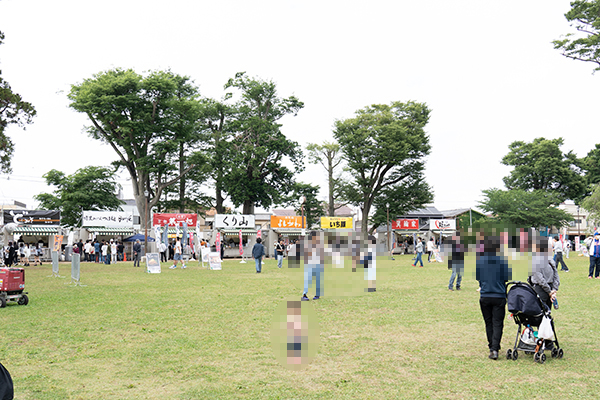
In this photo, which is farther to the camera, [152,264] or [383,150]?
[383,150]

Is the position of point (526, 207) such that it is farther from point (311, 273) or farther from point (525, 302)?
point (311, 273)

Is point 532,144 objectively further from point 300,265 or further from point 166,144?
point 300,265

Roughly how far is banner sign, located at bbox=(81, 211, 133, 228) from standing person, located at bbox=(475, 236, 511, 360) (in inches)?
1655

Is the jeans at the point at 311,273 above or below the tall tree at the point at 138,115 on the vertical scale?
below

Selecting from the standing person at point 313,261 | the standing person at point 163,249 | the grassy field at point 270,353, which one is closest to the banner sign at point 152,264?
the standing person at point 163,249

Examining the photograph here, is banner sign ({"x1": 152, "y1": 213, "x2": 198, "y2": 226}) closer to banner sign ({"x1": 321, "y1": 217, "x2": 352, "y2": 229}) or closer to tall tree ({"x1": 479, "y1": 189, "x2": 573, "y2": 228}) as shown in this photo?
banner sign ({"x1": 321, "y1": 217, "x2": 352, "y2": 229})

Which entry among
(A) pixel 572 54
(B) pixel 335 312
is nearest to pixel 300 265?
(B) pixel 335 312

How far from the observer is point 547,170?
65.1 m

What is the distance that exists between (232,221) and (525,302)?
40209 millimetres

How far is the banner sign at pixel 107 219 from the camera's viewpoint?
42844mm

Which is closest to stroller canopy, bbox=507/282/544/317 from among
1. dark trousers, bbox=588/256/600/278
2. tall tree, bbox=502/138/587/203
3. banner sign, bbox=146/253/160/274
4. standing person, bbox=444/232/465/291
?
standing person, bbox=444/232/465/291

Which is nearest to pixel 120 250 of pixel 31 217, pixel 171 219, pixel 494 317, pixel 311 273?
pixel 171 219

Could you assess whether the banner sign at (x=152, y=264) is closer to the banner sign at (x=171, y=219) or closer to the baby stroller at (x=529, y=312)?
the banner sign at (x=171, y=219)

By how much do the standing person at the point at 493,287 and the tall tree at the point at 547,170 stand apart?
64677 mm
